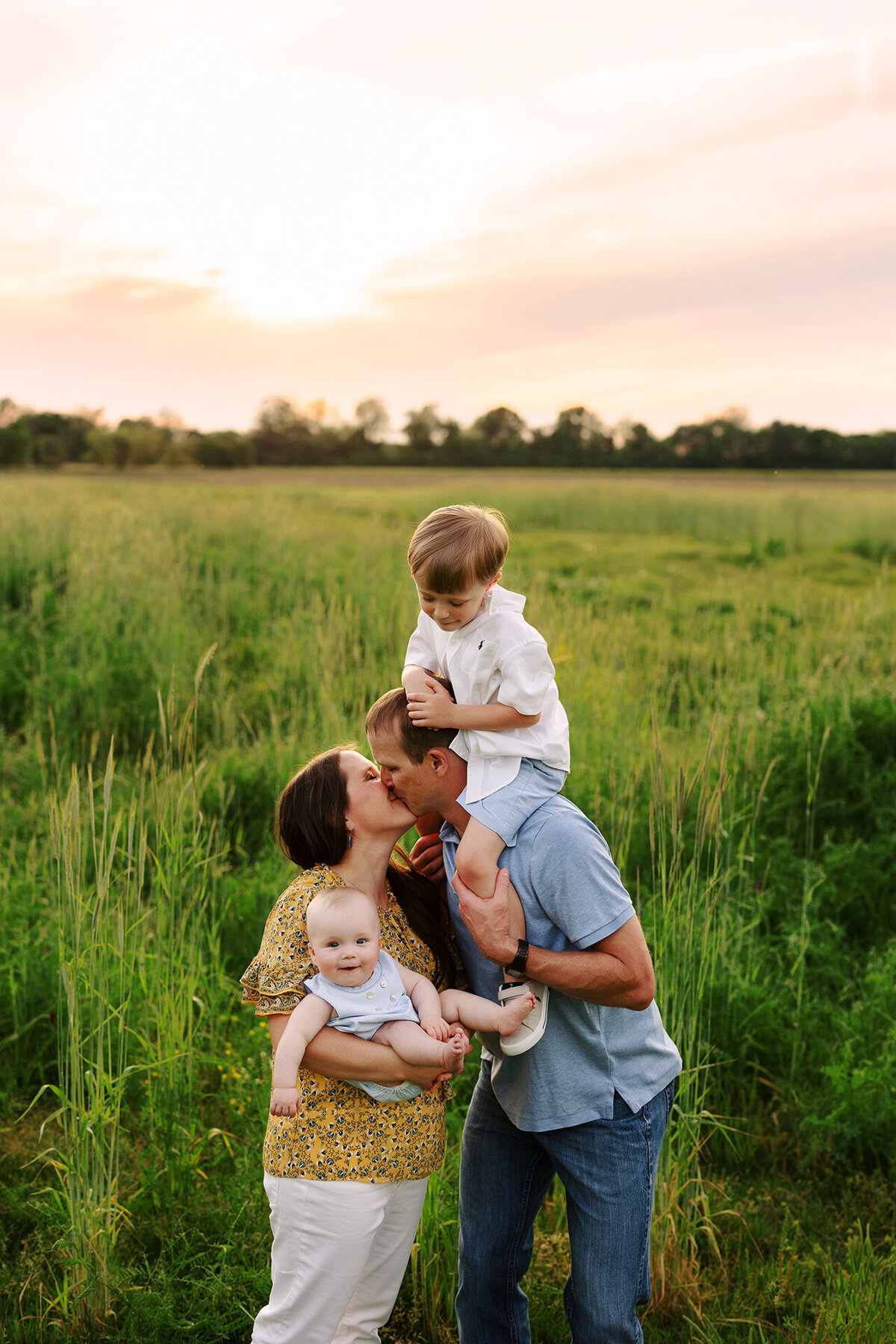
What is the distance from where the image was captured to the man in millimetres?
1852

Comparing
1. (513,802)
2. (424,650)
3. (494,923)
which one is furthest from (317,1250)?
(424,650)

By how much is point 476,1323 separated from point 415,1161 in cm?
58

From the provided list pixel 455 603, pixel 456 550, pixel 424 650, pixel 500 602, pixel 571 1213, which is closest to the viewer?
pixel 571 1213

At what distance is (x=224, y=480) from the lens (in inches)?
1476

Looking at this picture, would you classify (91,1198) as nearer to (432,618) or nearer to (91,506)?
(432,618)

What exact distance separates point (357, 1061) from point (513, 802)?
1.87 ft

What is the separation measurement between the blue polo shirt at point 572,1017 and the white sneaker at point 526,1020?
72 mm

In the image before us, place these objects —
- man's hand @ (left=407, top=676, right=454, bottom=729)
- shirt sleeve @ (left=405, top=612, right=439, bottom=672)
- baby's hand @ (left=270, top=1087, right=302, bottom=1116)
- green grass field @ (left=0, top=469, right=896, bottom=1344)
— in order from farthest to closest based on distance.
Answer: green grass field @ (left=0, top=469, right=896, bottom=1344) → shirt sleeve @ (left=405, top=612, right=439, bottom=672) → man's hand @ (left=407, top=676, right=454, bottom=729) → baby's hand @ (left=270, top=1087, right=302, bottom=1116)

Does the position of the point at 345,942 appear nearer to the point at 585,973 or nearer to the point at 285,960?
the point at 285,960

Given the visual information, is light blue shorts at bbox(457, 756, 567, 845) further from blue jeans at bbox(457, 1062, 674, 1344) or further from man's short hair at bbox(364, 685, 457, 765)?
blue jeans at bbox(457, 1062, 674, 1344)

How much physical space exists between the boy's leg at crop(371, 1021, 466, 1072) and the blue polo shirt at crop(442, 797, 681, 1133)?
196 mm

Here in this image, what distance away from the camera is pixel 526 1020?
6.16 feet

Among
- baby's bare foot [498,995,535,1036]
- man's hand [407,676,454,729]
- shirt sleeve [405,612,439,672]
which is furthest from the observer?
shirt sleeve [405,612,439,672]

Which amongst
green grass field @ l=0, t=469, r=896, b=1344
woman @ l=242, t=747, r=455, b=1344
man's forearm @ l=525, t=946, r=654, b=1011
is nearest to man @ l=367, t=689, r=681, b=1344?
man's forearm @ l=525, t=946, r=654, b=1011
